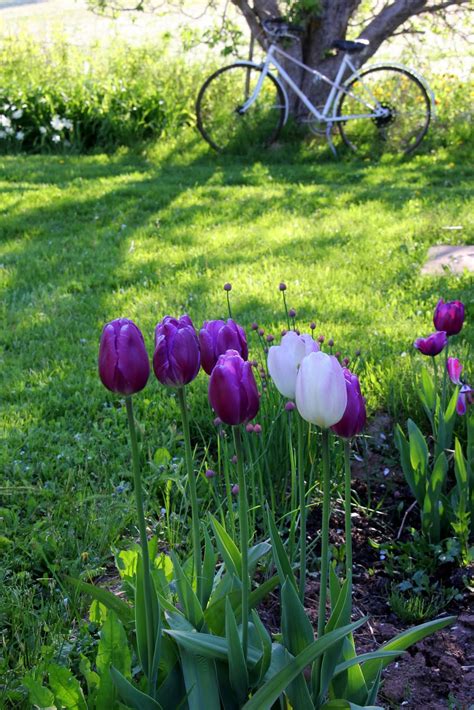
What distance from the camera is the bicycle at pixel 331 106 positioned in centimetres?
880

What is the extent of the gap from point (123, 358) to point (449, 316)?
3.96 ft

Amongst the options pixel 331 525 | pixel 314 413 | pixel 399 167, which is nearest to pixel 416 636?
pixel 314 413

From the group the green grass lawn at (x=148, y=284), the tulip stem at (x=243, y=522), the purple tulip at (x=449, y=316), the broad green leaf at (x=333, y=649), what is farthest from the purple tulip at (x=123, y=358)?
the purple tulip at (x=449, y=316)

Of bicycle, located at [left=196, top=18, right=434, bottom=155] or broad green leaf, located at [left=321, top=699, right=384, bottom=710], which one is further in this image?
bicycle, located at [left=196, top=18, right=434, bottom=155]

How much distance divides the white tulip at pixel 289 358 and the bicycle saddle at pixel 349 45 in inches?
312

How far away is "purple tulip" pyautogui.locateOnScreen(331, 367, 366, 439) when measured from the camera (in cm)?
139

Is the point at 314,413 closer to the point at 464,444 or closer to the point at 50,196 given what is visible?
the point at 464,444

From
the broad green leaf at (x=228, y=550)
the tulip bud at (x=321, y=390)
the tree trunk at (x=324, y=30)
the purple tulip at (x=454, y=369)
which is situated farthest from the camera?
the tree trunk at (x=324, y=30)

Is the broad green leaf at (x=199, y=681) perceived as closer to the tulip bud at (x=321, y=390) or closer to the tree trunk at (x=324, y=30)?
the tulip bud at (x=321, y=390)

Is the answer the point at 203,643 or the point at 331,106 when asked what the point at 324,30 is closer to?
the point at 331,106

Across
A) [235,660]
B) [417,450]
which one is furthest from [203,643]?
[417,450]

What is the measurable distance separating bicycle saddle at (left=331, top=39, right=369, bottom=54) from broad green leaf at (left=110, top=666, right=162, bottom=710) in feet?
27.1

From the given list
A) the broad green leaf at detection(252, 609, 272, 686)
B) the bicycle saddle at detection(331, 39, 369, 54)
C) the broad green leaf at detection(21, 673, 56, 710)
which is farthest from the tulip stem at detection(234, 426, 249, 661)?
the bicycle saddle at detection(331, 39, 369, 54)

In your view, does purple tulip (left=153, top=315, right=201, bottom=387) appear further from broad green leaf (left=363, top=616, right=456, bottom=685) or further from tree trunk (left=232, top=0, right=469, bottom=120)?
tree trunk (left=232, top=0, right=469, bottom=120)
